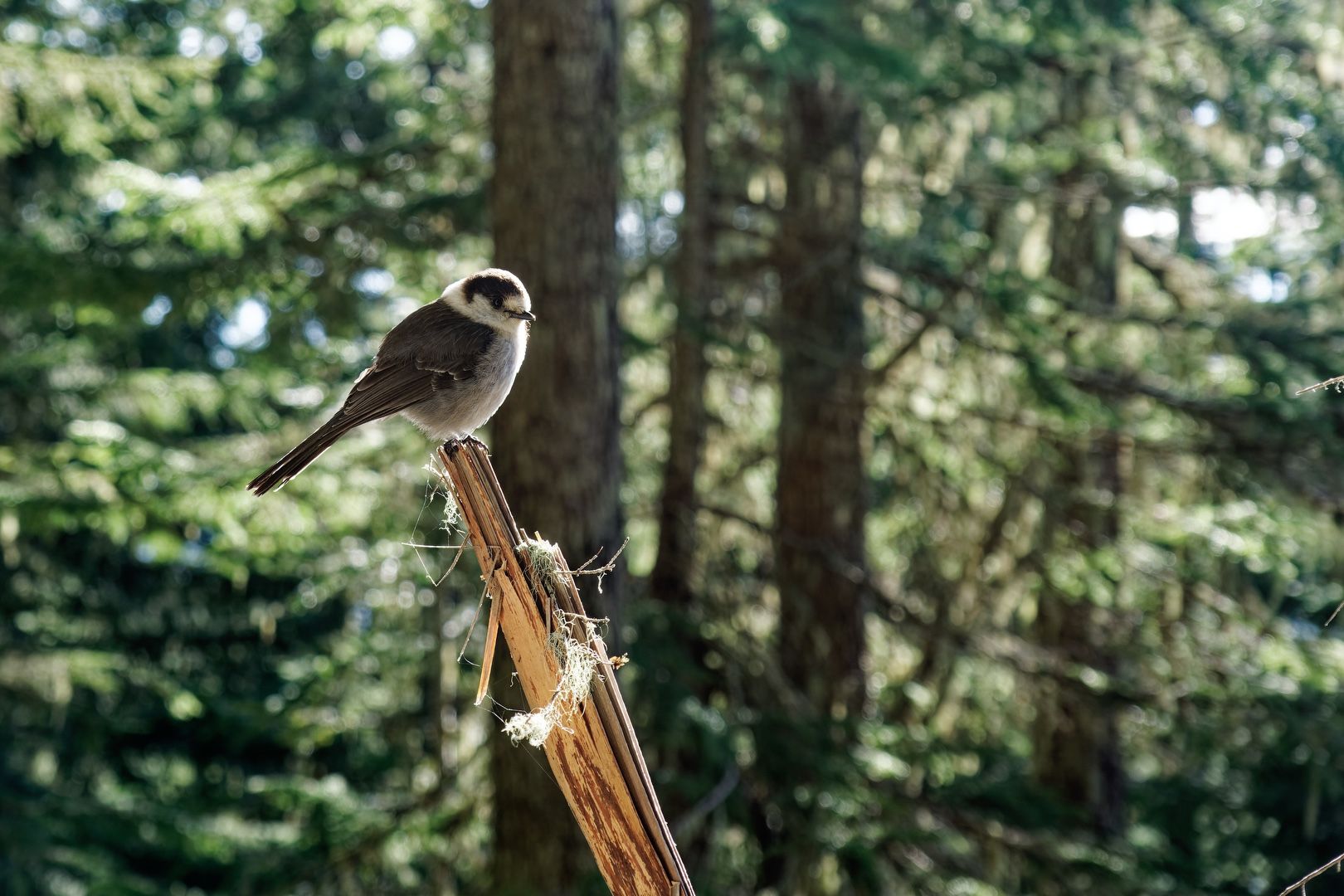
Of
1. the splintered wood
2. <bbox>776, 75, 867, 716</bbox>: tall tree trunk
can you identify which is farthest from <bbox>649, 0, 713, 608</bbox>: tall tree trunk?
the splintered wood

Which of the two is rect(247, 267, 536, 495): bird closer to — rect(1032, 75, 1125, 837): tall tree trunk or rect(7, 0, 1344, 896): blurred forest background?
rect(7, 0, 1344, 896): blurred forest background

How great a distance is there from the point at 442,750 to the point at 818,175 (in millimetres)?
4349

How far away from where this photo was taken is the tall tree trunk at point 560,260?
5.04 metres

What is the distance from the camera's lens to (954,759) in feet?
24.0

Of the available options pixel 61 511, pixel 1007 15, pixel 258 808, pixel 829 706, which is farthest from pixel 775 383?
pixel 258 808

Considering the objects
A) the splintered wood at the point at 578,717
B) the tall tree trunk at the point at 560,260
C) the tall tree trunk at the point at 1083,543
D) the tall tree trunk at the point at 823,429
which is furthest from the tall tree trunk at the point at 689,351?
the splintered wood at the point at 578,717

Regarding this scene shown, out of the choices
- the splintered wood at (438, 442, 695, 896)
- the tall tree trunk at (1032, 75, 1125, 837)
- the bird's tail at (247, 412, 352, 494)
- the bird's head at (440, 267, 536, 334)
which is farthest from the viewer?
the tall tree trunk at (1032, 75, 1125, 837)

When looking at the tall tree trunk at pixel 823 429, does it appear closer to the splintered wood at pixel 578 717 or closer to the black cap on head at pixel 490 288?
the black cap on head at pixel 490 288

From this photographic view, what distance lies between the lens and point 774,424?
9.27 meters

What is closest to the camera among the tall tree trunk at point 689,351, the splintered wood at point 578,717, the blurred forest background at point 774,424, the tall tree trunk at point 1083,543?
the splintered wood at point 578,717

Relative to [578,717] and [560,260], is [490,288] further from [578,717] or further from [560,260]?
[560,260]

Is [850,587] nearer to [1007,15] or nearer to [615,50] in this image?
[1007,15]

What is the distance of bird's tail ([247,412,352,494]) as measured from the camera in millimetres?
2416

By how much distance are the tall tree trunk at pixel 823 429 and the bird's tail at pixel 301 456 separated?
517cm
